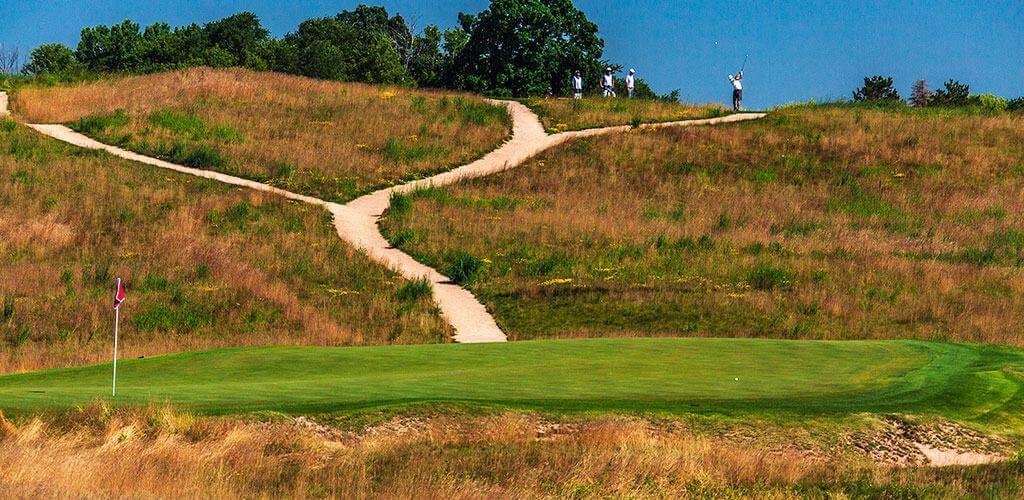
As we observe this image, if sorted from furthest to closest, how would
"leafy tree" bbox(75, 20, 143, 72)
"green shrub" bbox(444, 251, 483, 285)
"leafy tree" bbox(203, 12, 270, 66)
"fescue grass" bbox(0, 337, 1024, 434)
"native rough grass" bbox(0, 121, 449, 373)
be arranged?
"leafy tree" bbox(75, 20, 143, 72), "leafy tree" bbox(203, 12, 270, 66), "green shrub" bbox(444, 251, 483, 285), "native rough grass" bbox(0, 121, 449, 373), "fescue grass" bbox(0, 337, 1024, 434)

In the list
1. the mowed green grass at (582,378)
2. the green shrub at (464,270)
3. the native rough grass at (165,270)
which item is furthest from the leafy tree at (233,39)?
the mowed green grass at (582,378)

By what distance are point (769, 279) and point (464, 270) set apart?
807 cm

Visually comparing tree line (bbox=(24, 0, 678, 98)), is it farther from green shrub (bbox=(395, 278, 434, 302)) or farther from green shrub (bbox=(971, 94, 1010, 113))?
green shrub (bbox=(395, 278, 434, 302))

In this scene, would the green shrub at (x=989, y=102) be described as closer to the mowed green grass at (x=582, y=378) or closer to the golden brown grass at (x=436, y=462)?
Result: the mowed green grass at (x=582, y=378)

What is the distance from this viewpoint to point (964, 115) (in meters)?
57.1

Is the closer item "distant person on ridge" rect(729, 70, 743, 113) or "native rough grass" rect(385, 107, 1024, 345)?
"native rough grass" rect(385, 107, 1024, 345)

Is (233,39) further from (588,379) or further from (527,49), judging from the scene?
(588,379)

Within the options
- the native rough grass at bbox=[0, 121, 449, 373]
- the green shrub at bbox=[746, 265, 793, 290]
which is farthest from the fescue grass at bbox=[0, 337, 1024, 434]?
the green shrub at bbox=[746, 265, 793, 290]

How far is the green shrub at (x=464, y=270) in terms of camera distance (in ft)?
108

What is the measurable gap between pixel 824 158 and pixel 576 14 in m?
25.1

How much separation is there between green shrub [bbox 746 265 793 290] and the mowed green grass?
12084mm

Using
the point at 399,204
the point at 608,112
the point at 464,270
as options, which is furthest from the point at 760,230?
the point at 608,112

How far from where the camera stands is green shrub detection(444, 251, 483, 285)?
3284 cm

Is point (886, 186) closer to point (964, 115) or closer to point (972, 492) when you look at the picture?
point (964, 115)
